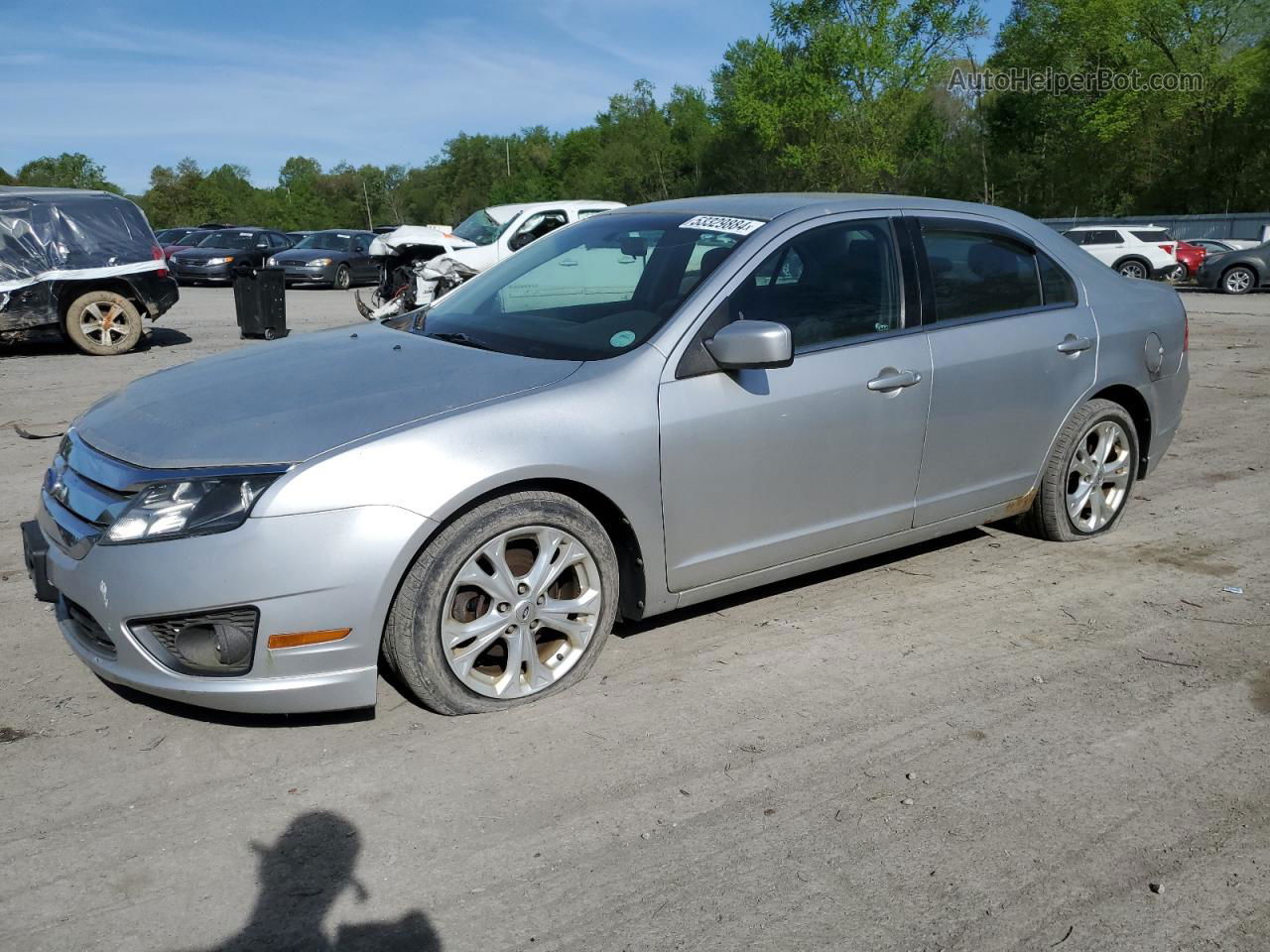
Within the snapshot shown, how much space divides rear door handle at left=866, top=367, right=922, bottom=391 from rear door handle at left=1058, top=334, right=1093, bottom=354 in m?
0.99

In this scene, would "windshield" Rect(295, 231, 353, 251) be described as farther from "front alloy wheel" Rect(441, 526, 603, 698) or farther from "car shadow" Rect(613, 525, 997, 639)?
"front alloy wheel" Rect(441, 526, 603, 698)

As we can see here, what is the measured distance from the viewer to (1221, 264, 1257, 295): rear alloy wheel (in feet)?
83.2

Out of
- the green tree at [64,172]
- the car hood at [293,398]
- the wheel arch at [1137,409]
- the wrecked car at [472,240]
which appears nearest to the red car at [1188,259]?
the wrecked car at [472,240]

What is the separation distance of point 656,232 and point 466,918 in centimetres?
285

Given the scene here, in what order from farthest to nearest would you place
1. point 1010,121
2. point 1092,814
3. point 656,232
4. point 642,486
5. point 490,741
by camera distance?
1. point 1010,121
2. point 656,232
3. point 642,486
4. point 490,741
5. point 1092,814

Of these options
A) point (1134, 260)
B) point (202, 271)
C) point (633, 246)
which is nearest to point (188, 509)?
point (633, 246)

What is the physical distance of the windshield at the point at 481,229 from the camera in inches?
703

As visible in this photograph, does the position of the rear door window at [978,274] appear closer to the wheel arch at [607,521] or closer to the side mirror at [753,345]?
the side mirror at [753,345]

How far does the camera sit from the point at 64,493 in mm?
3613

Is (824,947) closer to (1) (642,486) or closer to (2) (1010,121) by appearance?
(1) (642,486)

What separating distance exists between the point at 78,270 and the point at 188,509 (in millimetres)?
11576

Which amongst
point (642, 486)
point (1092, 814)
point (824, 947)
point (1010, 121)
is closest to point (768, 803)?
point (824, 947)

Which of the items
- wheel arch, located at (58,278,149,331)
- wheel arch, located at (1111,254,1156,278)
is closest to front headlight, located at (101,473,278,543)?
wheel arch, located at (58,278,149,331)

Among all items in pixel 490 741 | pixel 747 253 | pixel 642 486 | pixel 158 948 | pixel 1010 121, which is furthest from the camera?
pixel 1010 121
